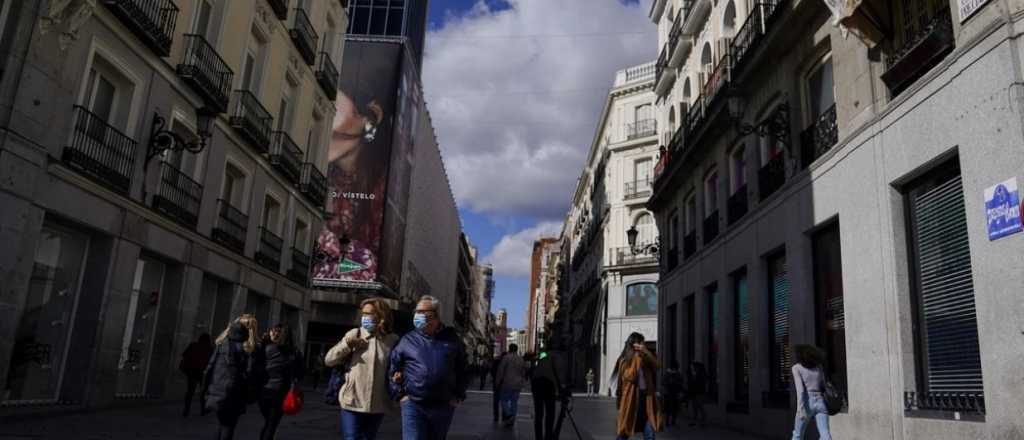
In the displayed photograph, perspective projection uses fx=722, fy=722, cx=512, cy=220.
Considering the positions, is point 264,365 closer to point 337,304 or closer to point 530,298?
point 337,304

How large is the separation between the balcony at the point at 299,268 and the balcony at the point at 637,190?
19396mm

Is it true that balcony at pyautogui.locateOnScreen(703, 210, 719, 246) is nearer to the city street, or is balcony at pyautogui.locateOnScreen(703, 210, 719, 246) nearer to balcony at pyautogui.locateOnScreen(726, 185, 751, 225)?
balcony at pyautogui.locateOnScreen(726, 185, 751, 225)

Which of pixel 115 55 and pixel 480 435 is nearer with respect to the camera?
pixel 480 435

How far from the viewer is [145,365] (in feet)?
49.6

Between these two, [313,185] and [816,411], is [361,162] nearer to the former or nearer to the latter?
[313,185]

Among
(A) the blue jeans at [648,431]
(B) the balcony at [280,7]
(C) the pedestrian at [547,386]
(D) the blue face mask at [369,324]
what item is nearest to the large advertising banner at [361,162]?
(B) the balcony at [280,7]

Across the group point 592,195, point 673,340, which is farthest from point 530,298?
point 673,340

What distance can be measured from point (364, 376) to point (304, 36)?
61.6 feet

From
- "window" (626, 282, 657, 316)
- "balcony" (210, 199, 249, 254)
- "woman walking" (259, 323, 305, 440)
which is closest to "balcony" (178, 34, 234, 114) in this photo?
"balcony" (210, 199, 249, 254)

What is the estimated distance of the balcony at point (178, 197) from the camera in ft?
48.1

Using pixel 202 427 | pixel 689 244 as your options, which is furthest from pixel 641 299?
pixel 202 427

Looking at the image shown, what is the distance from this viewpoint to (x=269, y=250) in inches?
830

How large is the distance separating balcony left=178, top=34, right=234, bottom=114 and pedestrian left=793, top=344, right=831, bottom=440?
39.5 feet

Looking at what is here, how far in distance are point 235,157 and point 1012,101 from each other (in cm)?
1632
